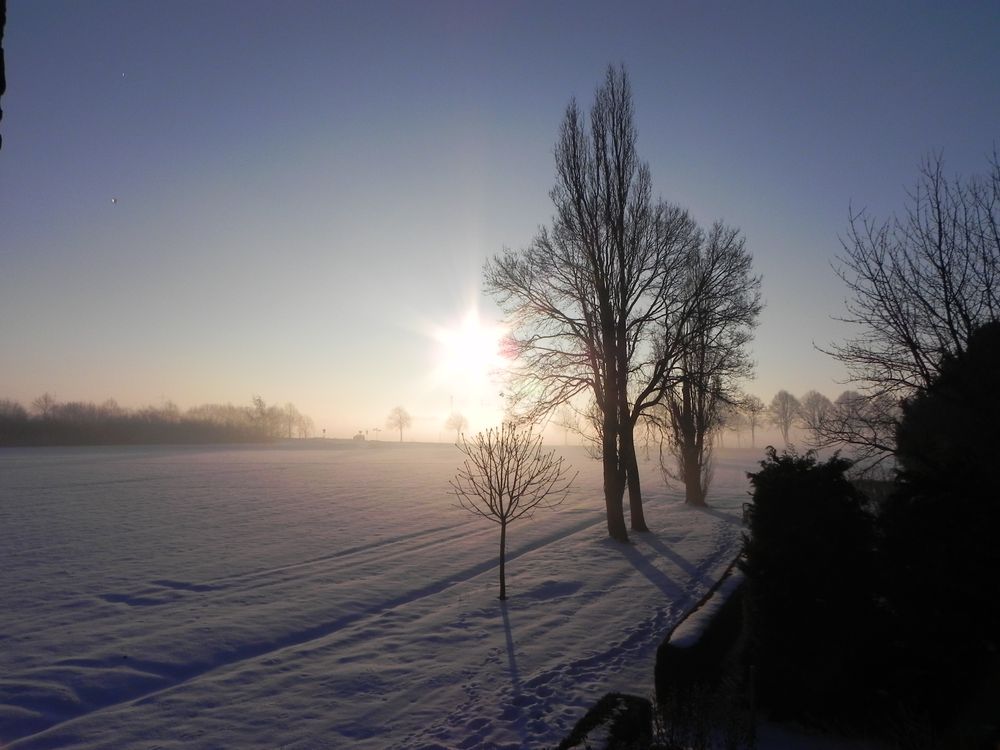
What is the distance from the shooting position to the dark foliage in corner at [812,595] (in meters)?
5.93

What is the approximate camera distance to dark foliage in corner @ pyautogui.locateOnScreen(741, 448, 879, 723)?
5.93m

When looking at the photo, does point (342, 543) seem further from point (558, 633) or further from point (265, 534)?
point (558, 633)

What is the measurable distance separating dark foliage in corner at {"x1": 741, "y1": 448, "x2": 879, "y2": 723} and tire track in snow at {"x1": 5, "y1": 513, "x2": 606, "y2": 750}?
23.2 ft

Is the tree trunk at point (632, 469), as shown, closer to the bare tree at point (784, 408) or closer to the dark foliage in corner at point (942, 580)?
the dark foliage in corner at point (942, 580)

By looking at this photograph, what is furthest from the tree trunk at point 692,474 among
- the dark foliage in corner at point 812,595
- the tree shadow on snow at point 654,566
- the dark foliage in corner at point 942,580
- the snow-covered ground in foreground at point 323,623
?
the dark foliage in corner at point 942,580

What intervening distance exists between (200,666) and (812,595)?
8.94 meters

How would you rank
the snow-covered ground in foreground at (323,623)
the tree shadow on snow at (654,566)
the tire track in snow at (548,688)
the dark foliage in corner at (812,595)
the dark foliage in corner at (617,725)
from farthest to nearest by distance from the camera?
the tree shadow on snow at (654,566) < the snow-covered ground in foreground at (323,623) < the tire track in snow at (548,688) < the dark foliage in corner at (812,595) < the dark foliage in corner at (617,725)

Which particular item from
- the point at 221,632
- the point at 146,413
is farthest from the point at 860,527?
the point at 146,413

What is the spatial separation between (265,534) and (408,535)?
524 cm

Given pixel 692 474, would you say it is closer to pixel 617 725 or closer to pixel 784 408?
pixel 617 725

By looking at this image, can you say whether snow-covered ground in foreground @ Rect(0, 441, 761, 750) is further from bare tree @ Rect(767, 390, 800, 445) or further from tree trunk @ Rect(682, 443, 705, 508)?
bare tree @ Rect(767, 390, 800, 445)

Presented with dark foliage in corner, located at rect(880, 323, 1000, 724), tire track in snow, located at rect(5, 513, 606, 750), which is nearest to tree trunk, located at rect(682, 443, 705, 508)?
tire track in snow, located at rect(5, 513, 606, 750)

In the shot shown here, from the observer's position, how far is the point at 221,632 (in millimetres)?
10320

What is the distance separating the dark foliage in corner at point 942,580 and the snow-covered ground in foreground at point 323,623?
11.3ft
